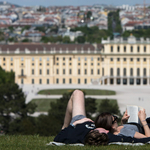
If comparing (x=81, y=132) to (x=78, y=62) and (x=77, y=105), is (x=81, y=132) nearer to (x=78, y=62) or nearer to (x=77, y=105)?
(x=77, y=105)

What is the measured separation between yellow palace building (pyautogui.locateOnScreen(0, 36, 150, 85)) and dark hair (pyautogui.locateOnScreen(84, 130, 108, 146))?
210 ft

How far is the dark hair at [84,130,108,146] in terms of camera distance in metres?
9.06

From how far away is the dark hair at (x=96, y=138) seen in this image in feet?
29.7

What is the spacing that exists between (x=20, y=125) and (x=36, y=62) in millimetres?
45281

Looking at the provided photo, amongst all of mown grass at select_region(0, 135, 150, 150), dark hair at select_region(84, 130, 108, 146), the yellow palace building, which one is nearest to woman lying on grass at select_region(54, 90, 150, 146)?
dark hair at select_region(84, 130, 108, 146)

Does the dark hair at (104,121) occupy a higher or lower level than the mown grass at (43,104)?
higher

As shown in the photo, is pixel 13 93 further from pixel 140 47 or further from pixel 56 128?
pixel 140 47

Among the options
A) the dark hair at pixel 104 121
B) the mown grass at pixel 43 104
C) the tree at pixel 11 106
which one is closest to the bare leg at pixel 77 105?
the dark hair at pixel 104 121

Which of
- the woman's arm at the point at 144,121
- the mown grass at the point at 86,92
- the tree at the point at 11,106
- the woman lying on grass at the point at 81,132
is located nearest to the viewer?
the woman lying on grass at the point at 81,132

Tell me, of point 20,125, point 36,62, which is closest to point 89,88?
point 36,62

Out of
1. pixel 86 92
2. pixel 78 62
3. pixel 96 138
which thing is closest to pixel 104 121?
pixel 96 138

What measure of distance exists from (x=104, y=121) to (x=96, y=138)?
1.25 ft

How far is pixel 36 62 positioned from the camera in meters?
75.0

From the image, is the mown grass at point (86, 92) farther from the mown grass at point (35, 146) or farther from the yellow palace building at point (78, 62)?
the mown grass at point (35, 146)
